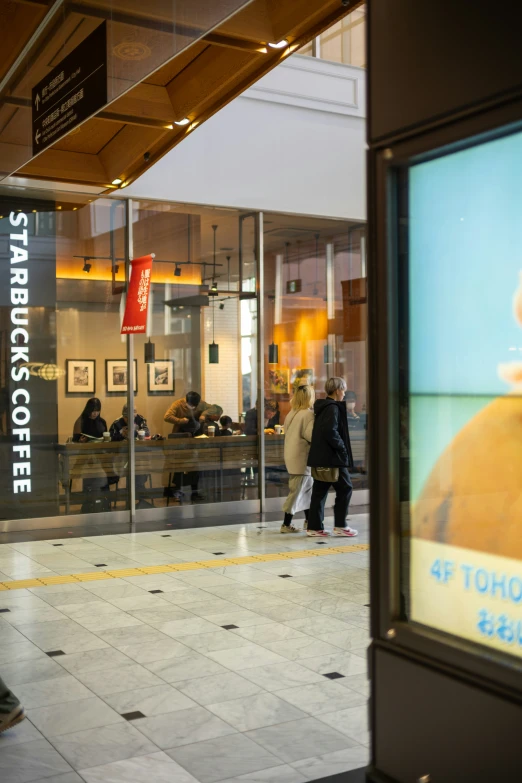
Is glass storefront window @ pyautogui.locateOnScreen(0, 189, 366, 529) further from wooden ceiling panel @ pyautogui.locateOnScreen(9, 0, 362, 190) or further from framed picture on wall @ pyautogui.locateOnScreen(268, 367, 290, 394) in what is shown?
wooden ceiling panel @ pyautogui.locateOnScreen(9, 0, 362, 190)

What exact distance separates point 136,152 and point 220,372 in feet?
10.3

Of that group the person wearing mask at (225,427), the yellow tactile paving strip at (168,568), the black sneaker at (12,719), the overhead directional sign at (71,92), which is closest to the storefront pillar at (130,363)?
the person wearing mask at (225,427)

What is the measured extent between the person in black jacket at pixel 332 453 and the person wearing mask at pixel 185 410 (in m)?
2.18

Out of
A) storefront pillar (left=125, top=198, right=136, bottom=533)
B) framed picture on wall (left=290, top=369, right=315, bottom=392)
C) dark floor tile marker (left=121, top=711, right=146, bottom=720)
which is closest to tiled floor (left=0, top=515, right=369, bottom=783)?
dark floor tile marker (left=121, top=711, right=146, bottom=720)

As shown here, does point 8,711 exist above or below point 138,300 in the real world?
below

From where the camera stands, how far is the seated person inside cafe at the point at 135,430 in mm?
10320

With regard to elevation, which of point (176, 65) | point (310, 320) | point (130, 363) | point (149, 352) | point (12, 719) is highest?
point (176, 65)

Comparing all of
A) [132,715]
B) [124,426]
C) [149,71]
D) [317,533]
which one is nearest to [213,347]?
[124,426]

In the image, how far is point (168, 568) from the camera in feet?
24.7

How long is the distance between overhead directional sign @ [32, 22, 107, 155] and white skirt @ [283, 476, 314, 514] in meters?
4.35

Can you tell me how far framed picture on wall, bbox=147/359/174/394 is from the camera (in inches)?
414

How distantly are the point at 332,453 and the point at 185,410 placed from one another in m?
2.59

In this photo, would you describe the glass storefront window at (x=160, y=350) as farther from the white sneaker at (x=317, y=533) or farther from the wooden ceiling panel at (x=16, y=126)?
the wooden ceiling panel at (x=16, y=126)

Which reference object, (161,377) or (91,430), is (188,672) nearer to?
(91,430)
